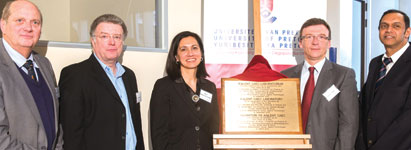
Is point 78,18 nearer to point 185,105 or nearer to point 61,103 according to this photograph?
point 61,103

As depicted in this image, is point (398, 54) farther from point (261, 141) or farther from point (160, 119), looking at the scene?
point (160, 119)

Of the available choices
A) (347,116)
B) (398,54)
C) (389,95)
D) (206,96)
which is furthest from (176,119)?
(398,54)

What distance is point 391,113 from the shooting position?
2.26 meters

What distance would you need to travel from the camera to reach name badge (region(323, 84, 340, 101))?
7.83 feet

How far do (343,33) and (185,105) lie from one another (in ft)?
11.9

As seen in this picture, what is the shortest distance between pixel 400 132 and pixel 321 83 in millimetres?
620

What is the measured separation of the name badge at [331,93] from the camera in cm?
239

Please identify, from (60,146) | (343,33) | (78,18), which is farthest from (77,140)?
(343,33)

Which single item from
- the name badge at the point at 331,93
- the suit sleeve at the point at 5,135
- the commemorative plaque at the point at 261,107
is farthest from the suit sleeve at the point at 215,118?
the suit sleeve at the point at 5,135

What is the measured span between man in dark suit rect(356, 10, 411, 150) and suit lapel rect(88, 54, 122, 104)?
1870 millimetres

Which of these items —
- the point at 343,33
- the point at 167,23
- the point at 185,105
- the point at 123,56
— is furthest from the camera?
the point at 343,33

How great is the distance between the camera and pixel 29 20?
1787 mm

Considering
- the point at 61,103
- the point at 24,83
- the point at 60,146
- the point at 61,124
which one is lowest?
the point at 60,146

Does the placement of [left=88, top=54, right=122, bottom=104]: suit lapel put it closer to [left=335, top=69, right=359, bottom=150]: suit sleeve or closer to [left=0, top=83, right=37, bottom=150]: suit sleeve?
[left=0, top=83, right=37, bottom=150]: suit sleeve
